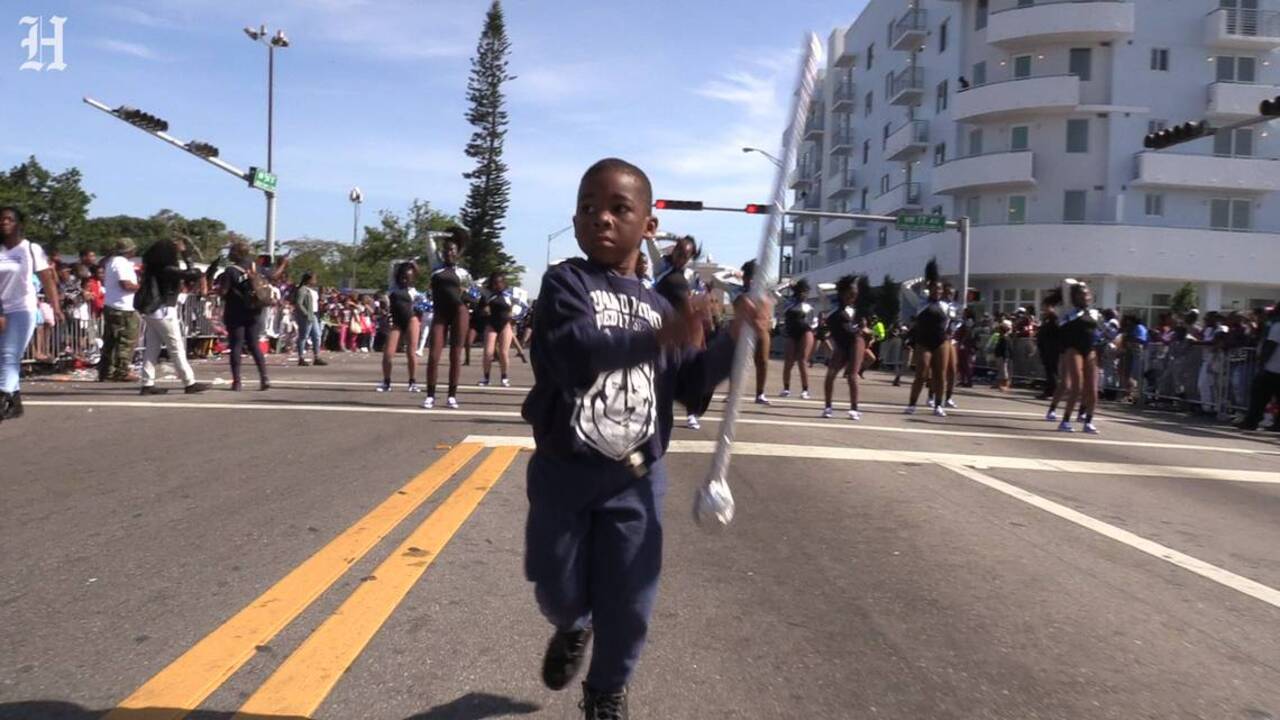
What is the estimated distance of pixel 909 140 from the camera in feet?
180

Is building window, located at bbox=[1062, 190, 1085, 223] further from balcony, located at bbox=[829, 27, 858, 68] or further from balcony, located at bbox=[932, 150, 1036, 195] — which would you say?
balcony, located at bbox=[829, 27, 858, 68]

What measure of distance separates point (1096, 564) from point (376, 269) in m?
85.9

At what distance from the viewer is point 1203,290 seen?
45469 mm

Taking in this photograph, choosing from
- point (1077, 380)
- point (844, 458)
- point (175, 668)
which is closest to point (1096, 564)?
point (844, 458)

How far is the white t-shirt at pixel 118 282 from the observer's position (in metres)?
12.8

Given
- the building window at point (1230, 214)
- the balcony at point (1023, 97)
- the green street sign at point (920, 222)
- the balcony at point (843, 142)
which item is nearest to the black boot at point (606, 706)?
the green street sign at point (920, 222)

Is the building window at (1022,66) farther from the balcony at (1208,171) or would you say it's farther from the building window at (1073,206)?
the balcony at (1208,171)

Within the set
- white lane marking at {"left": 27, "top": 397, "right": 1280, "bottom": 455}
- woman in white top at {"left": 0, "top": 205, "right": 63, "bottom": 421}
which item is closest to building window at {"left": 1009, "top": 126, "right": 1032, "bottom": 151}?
white lane marking at {"left": 27, "top": 397, "right": 1280, "bottom": 455}

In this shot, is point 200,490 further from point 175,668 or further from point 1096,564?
point 1096,564

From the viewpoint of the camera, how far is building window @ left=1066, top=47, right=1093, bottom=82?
152ft

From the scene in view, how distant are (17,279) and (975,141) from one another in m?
46.4

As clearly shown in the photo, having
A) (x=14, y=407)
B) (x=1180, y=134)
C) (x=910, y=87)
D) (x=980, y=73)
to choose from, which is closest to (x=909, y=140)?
(x=910, y=87)

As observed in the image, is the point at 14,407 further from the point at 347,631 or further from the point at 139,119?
the point at 139,119

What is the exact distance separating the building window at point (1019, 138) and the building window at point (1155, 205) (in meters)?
5.54
